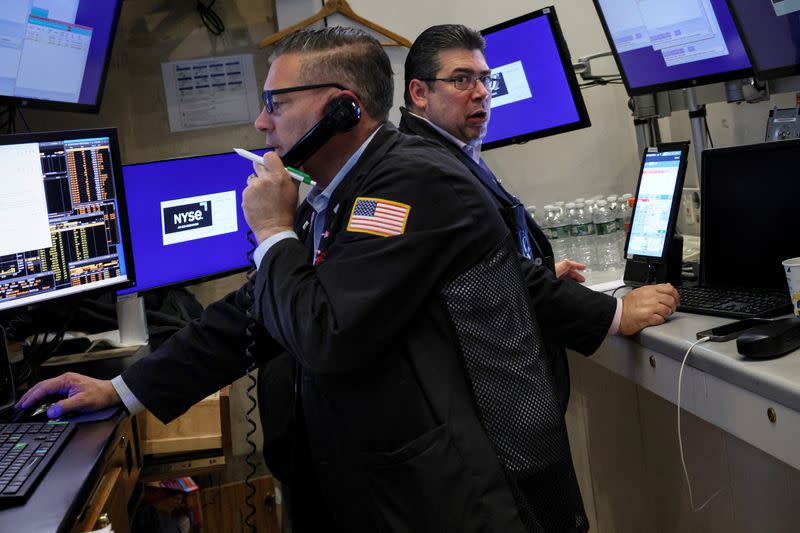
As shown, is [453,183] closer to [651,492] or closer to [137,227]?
[137,227]

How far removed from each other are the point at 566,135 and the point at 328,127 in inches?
80.2

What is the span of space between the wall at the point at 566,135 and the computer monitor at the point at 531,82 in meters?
0.32

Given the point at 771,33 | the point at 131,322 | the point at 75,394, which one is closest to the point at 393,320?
the point at 75,394

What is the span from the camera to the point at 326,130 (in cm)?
140

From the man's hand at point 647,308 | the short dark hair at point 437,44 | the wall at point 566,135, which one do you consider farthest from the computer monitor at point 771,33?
the wall at point 566,135

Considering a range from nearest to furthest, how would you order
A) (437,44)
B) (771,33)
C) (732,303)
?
(732,303) < (771,33) < (437,44)

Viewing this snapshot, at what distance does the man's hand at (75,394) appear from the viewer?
157cm

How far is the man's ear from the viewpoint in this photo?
8.32 feet

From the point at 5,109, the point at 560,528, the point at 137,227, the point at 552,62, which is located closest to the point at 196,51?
the point at 5,109

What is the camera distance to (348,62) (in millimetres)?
1468

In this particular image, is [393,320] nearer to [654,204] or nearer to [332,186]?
[332,186]

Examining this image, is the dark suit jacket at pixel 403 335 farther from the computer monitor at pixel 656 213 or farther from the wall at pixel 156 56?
the wall at pixel 156 56

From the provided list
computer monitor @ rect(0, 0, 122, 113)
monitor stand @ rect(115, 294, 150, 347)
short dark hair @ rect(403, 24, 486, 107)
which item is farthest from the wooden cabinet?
short dark hair @ rect(403, 24, 486, 107)

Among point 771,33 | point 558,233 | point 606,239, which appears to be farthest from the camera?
point 558,233
